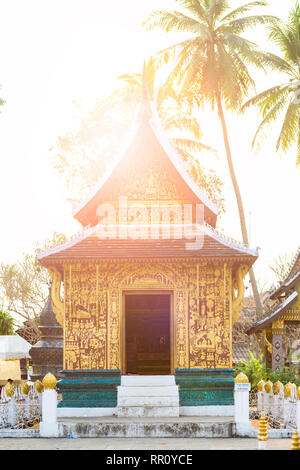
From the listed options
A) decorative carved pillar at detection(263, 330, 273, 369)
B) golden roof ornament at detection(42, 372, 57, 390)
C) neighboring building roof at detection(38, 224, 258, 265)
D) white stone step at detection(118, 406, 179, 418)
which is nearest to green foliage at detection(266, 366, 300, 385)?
decorative carved pillar at detection(263, 330, 273, 369)

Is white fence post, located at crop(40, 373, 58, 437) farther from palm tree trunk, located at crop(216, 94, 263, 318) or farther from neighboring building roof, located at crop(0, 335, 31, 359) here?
palm tree trunk, located at crop(216, 94, 263, 318)

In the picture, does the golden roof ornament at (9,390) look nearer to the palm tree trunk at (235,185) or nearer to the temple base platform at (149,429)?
the temple base platform at (149,429)

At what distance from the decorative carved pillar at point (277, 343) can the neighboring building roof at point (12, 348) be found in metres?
12.0

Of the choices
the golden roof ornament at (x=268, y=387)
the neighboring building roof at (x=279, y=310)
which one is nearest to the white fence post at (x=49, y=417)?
the golden roof ornament at (x=268, y=387)

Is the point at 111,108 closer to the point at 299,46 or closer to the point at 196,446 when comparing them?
the point at 299,46

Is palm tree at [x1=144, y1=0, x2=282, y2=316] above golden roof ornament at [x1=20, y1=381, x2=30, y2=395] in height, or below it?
above

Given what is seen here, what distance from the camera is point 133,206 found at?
16828 millimetres

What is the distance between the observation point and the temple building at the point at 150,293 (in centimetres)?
1528

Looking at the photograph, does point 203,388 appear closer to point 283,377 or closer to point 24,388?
point 24,388

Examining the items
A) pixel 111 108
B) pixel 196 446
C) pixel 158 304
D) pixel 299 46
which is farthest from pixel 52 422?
pixel 111 108

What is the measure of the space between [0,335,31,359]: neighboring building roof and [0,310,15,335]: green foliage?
917cm

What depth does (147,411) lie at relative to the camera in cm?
1466

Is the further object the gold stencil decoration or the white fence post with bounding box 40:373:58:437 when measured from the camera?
the gold stencil decoration

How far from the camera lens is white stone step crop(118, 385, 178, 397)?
15.1 m
